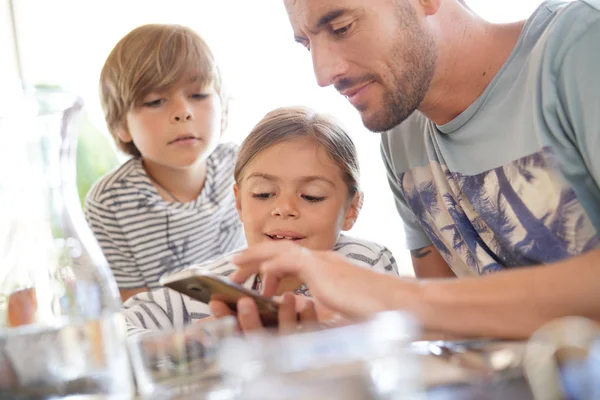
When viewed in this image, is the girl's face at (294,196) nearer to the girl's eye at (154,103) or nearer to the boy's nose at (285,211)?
the boy's nose at (285,211)

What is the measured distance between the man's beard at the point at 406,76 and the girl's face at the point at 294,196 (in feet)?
0.47

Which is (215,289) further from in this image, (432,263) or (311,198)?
(432,263)

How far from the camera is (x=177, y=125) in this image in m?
2.01

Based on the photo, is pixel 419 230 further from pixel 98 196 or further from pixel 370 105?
pixel 98 196

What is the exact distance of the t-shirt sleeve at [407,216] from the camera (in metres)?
1.62

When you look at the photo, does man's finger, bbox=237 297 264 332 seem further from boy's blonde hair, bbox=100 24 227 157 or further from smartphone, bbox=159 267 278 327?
boy's blonde hair, bbox=100 24 227 157

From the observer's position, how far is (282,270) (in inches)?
36.0

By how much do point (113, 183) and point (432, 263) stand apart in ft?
3.31

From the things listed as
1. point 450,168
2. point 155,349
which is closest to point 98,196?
point 450,168

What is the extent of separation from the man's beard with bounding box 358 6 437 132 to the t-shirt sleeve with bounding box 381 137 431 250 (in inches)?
8.1

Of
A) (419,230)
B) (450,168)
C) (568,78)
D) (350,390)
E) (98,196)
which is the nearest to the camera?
(350,390)

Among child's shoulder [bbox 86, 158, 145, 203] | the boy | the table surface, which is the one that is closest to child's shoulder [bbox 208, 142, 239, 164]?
the boy

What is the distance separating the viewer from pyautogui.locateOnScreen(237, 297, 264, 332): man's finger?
2.93ft

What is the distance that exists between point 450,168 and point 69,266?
2.83ft
